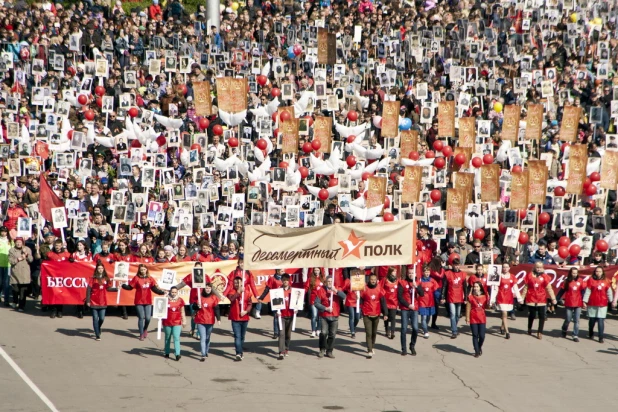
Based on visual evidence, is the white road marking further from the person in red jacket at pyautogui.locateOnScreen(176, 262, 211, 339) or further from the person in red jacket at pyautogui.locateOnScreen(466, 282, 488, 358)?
the person in red jacket at pyautogui.locateOnScreen(466, 282, 488, 358)

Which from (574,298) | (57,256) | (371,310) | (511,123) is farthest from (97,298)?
(511,123)

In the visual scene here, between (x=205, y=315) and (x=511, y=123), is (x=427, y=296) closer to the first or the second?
(x=205, y=315)

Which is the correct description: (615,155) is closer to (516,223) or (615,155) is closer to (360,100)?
(516,223)

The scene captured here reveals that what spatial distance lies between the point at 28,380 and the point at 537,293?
32.2 ft

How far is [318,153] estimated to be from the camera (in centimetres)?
2756

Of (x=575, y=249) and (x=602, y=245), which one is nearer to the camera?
(x=575, y=249)

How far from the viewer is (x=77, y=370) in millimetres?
18766

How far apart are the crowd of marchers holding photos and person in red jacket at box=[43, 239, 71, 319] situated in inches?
1.7

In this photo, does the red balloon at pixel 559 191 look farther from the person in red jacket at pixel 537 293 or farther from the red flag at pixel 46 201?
the red flag at pixel 46 201

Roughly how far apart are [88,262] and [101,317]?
1.98 meters

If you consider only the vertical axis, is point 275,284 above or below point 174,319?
above

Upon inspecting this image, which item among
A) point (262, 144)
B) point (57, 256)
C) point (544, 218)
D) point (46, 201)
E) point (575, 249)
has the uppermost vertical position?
point (262, 144)

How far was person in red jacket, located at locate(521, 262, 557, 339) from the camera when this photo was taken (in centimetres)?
2225

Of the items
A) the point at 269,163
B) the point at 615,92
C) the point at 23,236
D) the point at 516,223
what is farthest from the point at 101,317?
the point at 615,92
